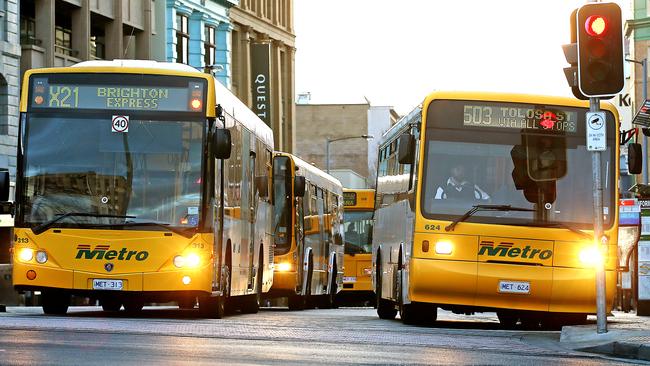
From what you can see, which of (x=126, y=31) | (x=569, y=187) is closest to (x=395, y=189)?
(x=569, y=187)

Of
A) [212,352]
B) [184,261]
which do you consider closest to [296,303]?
[184,261]

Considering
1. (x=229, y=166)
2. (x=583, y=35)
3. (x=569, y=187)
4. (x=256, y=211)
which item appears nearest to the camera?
(x=583, y=35)

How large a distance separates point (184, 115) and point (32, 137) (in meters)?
2.06

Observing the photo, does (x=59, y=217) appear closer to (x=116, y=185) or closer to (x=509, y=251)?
(x=116, y=185)

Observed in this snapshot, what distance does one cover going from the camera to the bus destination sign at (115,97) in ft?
71.0

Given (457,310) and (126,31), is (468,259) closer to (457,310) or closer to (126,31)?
(457,310)

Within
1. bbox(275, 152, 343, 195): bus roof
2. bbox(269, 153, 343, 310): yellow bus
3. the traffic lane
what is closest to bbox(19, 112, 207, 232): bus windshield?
the traffic lane

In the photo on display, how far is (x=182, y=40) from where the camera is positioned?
62.4 meters

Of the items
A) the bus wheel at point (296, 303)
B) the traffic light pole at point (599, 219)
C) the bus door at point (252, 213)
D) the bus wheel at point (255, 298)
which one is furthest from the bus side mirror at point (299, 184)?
the traffic light pole at point (599, 219)

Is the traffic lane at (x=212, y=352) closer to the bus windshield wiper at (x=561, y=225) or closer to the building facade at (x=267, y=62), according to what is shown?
the bus windshield wiper at (x=561, y=225)

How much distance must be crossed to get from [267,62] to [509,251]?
53205 millimetres

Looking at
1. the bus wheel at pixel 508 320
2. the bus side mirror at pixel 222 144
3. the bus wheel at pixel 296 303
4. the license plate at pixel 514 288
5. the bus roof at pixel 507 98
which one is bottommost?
the bus wheel at pixel 296 303

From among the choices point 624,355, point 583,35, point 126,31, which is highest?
point 126,31

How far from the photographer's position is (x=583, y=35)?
1666 centimetres
